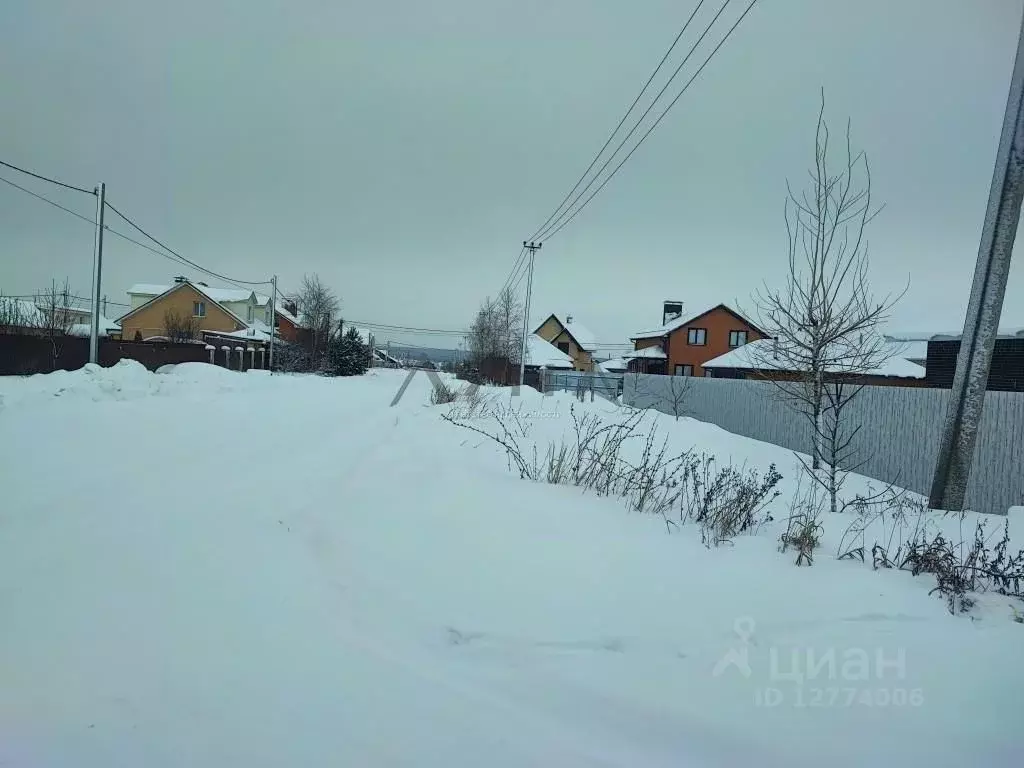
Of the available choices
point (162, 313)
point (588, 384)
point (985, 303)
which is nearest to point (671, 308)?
point (588, 384)

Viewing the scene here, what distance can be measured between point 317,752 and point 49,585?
185cm

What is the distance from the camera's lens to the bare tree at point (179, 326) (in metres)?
40.3

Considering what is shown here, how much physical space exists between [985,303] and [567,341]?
164 ft

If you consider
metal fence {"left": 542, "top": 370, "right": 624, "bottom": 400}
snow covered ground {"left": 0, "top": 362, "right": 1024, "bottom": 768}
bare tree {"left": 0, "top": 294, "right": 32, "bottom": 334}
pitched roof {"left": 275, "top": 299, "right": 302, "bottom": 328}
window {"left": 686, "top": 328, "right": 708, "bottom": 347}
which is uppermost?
pitched roof {"left": 275, "top": 299, "right": 302, "bottom": 328}

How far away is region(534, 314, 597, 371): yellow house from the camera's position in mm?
56406

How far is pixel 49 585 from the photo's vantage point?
2814 millimetres

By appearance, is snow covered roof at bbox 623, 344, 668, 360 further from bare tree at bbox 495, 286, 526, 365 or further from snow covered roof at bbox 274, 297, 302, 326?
snow covered roof at bbox 274, 297, 302, 326

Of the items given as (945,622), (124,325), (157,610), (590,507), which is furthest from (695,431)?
(124,325)

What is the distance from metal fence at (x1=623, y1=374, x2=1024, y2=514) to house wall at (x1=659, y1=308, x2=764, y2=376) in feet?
75.7

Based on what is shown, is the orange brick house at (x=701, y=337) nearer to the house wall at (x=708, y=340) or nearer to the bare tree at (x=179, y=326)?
the house wall at (x=708, y=340)

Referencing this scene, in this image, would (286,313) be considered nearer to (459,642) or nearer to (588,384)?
(588,384)

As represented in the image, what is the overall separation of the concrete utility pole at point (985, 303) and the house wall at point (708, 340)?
3130 centimetres

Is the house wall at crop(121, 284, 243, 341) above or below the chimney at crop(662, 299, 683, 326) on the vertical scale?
below

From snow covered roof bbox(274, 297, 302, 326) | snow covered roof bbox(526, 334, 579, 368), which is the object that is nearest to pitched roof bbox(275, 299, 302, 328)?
snow covered roof bbox(274, 297, 302, 326)
